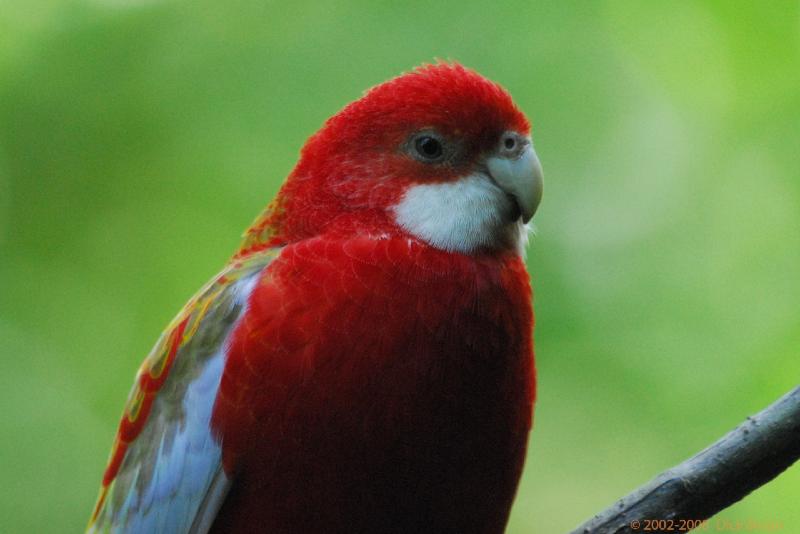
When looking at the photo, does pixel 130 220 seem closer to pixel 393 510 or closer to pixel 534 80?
pixel 534 80

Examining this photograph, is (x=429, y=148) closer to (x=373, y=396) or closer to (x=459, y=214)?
(x=459, y=214)

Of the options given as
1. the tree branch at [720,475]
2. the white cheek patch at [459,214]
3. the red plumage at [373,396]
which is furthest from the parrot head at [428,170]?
the tree branch at [720,475]

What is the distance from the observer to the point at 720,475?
309 cm

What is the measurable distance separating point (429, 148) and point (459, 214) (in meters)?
0.29

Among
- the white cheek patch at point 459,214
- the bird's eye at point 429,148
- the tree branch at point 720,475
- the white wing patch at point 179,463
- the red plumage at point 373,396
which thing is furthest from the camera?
the bird's eye at point 429,148

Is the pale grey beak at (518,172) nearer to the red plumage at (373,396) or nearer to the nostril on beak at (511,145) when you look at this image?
the nostril on beak at (511,145)

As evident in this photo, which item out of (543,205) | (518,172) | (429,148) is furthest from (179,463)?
(543,205)

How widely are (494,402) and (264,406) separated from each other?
0.75 metres

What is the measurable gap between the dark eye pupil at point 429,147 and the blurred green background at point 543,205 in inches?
80.1

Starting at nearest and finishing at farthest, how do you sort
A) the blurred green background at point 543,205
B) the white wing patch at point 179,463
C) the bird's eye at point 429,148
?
the white wing patch at point 179,463
the bird's eye at point 429,148
the blurred green background at point 543,205

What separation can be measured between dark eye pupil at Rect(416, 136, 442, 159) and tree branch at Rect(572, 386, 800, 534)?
1.34m

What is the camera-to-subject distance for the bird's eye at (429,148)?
12.1 feet

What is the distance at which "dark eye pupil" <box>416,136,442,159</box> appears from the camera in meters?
3.71

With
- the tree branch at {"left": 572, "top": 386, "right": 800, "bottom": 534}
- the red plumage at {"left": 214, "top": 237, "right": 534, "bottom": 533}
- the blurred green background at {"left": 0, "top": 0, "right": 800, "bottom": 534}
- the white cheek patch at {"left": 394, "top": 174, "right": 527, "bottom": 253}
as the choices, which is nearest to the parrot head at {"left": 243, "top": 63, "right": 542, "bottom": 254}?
the white cheek patch at {"left": 394, "top": 174, "right": 527, "bottom": 253}
